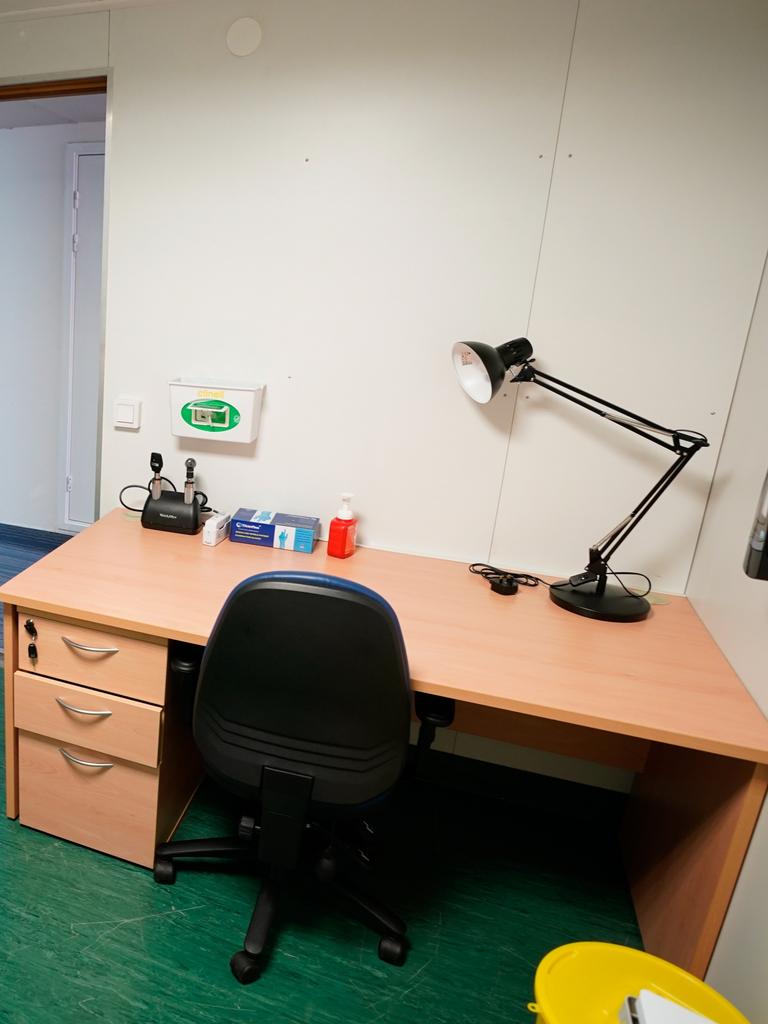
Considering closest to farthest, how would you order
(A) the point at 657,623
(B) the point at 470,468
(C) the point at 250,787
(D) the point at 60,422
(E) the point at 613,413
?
(C) the point at 250,787 < (A) the point at 657,623 < (E) the point at 613,413 < (B) the point at 470,468 < (D) the point at 60,422

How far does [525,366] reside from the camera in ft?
5.00

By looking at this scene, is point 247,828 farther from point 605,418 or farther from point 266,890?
point 605,418

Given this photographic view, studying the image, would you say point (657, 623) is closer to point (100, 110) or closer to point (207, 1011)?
point (207, 1011)

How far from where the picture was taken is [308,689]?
105cm

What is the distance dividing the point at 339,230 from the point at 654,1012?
5.91 ft

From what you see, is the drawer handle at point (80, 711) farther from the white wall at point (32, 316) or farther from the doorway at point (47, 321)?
the white wall at point (32, 316)

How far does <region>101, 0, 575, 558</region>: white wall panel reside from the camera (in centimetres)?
154

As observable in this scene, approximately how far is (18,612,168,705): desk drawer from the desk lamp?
1000 millimetres

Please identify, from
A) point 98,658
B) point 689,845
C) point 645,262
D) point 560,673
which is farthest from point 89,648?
point 645,262

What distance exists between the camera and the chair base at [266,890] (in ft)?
4.06

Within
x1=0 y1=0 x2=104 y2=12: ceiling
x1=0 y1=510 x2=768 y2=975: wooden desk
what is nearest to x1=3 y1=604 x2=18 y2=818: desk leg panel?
x1=0 y1=510 x2=768 y2=975: wooden desk

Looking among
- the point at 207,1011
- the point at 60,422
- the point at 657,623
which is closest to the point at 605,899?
the point at 657,623

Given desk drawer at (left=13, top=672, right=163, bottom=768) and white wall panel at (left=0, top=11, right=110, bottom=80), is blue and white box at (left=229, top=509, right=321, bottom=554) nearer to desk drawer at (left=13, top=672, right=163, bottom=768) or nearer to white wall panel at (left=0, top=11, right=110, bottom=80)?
desk drawer at (left=13, top=672, right=163, bottom=768)

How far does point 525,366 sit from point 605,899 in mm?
1425
